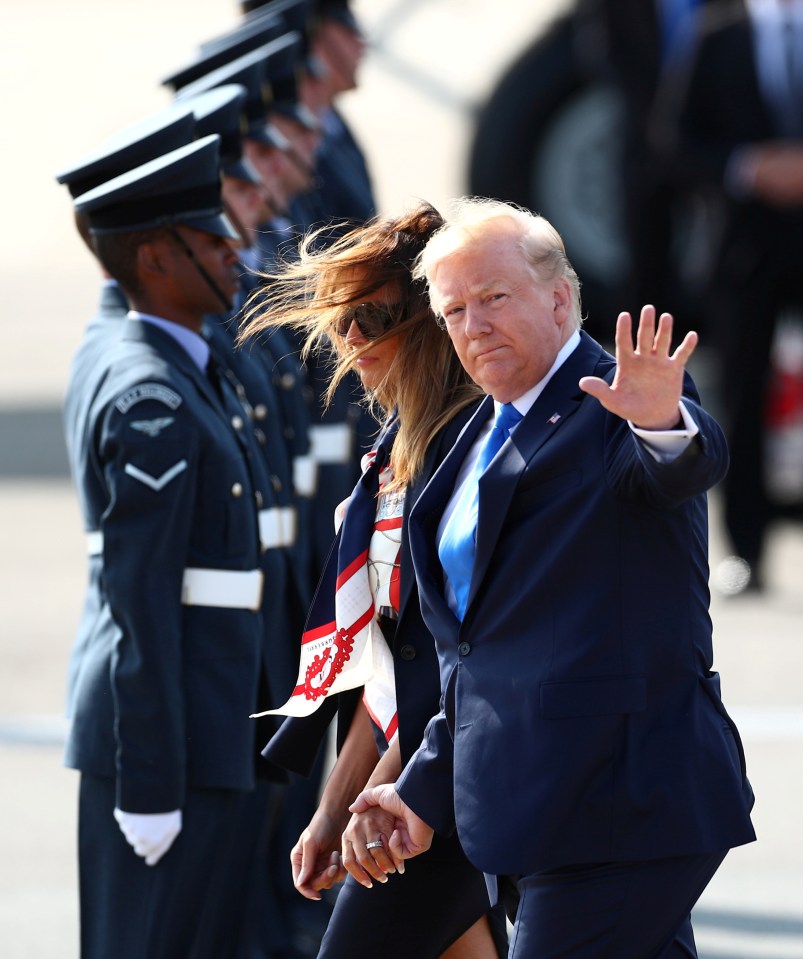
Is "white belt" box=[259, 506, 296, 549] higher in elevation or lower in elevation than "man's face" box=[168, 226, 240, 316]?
lower

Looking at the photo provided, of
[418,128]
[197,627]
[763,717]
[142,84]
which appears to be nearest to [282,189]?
[197,627]

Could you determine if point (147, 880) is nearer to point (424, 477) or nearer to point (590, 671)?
point (424, 477)

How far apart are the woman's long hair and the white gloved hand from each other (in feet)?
2.35

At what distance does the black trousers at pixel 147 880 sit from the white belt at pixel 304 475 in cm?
113

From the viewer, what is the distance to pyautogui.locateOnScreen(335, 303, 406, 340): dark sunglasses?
2.96 m

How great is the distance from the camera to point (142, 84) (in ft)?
42.1

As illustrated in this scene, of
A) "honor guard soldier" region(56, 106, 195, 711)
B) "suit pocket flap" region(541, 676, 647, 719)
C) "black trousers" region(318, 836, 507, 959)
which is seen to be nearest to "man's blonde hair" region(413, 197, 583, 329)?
"suit pocket flap" region(541, 676, 647, 719)

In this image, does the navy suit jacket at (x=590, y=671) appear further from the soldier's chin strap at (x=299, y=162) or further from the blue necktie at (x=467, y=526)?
the soldier's chin strap at (x=299, y=162)

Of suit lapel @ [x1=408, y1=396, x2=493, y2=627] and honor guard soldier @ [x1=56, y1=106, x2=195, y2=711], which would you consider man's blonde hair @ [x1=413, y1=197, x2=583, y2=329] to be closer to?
suit lapel @ [x1=408, y1=396, x2=493, y2=627]

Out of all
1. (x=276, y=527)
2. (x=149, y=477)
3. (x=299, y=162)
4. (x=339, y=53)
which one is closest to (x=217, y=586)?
(x=149, y=477)

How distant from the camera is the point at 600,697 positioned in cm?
254

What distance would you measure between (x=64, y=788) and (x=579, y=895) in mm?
3026

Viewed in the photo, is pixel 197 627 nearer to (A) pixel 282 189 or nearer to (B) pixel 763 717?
(A) pixel 282 189

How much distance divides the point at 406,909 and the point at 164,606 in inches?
26.2
